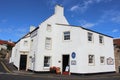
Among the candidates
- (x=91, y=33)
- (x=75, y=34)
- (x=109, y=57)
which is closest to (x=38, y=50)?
(x=75, y=34)

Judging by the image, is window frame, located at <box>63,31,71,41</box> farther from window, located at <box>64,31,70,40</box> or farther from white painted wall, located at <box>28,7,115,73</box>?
white painted wall, located at <box>28,7,115,73</box>

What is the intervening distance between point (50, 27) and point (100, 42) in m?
8.83

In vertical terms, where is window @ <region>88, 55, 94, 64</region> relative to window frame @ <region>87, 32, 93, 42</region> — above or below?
below

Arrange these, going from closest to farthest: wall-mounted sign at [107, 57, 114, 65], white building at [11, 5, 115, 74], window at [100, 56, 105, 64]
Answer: white building at [11, 5, 115, 74] → window at [100, 56, 105, 64] → wall-mounted sign at [107, 57, 114, 65]

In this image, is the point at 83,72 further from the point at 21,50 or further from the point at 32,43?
the point at 21,50

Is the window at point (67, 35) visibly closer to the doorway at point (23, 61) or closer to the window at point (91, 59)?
the window at point (91, 59)

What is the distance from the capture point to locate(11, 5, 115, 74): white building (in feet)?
73.5

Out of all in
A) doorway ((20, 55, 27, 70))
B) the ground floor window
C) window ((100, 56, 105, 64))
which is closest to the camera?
the ground floor window

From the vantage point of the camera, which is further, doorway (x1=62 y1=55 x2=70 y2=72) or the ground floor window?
doorway (x1=62 y1=55 x2=70 y2=72)

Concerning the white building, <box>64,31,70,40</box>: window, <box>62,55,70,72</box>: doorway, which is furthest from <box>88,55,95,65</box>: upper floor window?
<box>64,31,70,40</box>: window

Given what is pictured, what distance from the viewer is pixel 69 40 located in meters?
23.6

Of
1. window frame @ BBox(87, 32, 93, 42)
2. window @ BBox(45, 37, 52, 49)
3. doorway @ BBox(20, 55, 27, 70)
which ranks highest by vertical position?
window frame @ BBox(87, 32, 93, 42)

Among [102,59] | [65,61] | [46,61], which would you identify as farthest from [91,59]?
[46,61]

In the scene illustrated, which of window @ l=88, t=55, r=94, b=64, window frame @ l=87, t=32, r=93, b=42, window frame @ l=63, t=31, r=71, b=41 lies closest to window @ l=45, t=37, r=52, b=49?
window frame @ l=63, t=31, r=71, b=41
